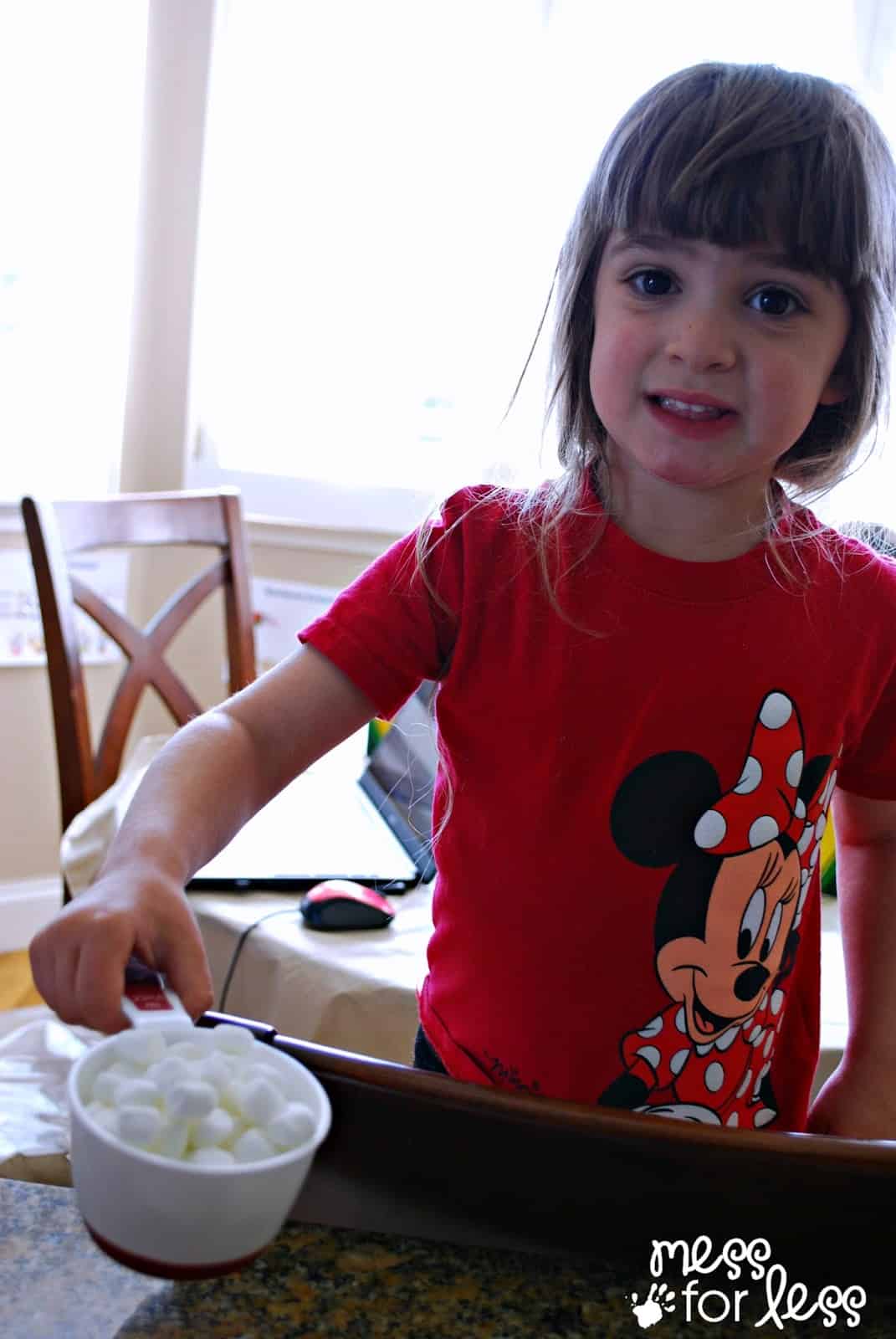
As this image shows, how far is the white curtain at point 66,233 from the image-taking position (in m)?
2.46

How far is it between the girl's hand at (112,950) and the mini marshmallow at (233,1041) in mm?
54

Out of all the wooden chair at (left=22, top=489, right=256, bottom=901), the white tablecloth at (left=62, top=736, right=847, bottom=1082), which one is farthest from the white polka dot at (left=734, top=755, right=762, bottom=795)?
the wooden chair at (left=22, top=489, right=256, bottom=901)

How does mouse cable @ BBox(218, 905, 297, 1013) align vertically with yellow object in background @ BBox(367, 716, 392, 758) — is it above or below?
below

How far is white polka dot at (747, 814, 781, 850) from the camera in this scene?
0.80m

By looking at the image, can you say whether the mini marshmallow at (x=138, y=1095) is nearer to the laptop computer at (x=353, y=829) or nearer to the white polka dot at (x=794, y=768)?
the white polka dot at (x=794, y=768)

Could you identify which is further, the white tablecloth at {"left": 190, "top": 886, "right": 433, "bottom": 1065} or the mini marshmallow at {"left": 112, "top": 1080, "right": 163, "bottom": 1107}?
the white tablecloth at {"left": 190, "top": 886, "right": 433, "bottom": 1065}

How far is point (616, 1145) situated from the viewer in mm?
451

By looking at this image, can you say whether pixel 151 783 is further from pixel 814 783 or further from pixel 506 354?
pixel 506 354

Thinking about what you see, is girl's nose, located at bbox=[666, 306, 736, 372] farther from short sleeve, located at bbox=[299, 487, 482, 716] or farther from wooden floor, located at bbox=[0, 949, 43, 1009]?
wooden floor, located at bbox=[0, 949, 43, 1009]

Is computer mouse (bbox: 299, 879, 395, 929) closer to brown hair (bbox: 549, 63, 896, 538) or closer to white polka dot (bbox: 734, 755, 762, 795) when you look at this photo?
white polka dot (bbox: 734, 755, 762, 795)

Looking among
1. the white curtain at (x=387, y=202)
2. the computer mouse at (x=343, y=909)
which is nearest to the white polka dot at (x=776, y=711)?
the computer mouse at (x=343, y=909)

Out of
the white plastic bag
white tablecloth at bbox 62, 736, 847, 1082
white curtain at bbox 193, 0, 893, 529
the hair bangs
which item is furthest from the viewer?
white curtain at bbox 193, 0, 893, 529

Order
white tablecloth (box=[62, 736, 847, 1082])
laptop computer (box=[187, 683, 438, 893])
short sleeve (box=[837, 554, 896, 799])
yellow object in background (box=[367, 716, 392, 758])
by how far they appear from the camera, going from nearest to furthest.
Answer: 1. short sleeve (box=[837, 554, 896, 799])
2. white tablecloth (box=[62, 736, 847, 1082])
3. laptop computer (box=[187, 683, 438, 893])
4. yellow object in background (box=[367, 716, 392, 758])

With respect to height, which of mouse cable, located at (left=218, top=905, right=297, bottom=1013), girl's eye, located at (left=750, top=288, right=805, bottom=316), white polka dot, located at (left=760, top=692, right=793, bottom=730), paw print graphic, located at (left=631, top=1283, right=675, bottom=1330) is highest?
girl's eye, located at (left=750, top=288, right=805, bottom=316)
